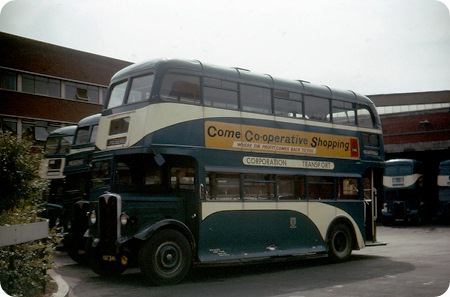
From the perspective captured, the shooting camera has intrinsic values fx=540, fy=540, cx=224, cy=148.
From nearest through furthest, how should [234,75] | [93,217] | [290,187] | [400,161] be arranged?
[93,217] → [234,75] → [290,187] → [400,161]

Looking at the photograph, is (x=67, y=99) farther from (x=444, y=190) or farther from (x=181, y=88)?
(x=181, y=88)

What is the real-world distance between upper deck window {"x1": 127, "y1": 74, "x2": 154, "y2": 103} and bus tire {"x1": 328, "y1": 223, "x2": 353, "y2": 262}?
19.6ft

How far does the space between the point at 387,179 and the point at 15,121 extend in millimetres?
20564

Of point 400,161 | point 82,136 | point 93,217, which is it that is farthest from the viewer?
point 400,161

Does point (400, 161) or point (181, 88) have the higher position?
point (181, 88)

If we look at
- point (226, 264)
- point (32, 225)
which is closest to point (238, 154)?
point (226, 264)

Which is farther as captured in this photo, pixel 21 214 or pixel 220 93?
pixel 220 93

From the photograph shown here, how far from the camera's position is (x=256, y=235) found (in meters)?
11.6

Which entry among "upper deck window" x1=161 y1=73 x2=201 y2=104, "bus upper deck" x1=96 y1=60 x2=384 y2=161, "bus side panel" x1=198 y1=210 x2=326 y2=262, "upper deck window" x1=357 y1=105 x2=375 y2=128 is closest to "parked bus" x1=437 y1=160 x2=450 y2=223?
"upper deck window" x1=357 y1=105 x2=375 y2=128

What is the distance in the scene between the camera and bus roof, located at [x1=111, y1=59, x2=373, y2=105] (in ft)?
34.6

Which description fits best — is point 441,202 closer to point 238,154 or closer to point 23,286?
point 238,154

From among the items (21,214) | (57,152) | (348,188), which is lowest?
(21,214)

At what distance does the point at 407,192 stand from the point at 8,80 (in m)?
22.0

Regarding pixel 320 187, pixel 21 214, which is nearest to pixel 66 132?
pixel 320 187
